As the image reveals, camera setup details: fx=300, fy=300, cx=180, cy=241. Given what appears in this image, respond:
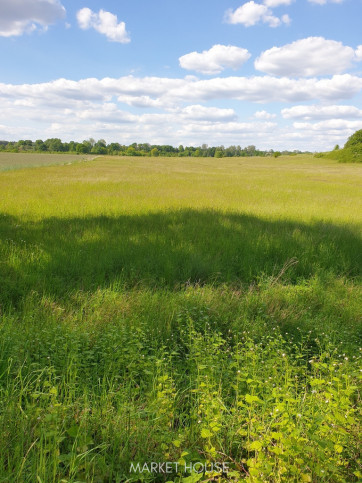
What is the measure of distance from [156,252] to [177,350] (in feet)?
9.35

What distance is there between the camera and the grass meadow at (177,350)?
180cm

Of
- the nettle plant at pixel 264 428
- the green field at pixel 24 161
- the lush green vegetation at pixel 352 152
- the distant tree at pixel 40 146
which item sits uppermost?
the distant tree at pixel 40 146

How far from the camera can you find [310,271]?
221 inches

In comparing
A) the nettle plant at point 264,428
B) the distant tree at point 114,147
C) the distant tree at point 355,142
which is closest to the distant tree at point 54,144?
the distant tree at point 114,147

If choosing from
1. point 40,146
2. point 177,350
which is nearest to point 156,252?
point 177,350

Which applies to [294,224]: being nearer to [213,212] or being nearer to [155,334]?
[213,212]

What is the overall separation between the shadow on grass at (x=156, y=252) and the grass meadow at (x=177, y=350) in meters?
0.04

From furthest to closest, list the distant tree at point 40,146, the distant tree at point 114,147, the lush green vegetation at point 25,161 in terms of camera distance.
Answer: the distant tree at point 114,147 < the distant tree at point 40,146 < the lush green vegetation at point 25,161

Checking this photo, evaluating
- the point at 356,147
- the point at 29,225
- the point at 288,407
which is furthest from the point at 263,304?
the point at 356,147

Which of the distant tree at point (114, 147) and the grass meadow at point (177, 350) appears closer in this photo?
Result: the grass meadow at point (177, 350)

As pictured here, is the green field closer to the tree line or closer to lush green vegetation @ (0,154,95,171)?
lush green vegetation @ (0,154,95,171)

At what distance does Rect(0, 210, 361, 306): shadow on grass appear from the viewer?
183 inches

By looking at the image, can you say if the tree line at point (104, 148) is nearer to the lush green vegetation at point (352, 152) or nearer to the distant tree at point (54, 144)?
the distant tree at point (54, 144)

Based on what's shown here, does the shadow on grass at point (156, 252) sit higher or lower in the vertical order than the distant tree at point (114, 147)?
lower
